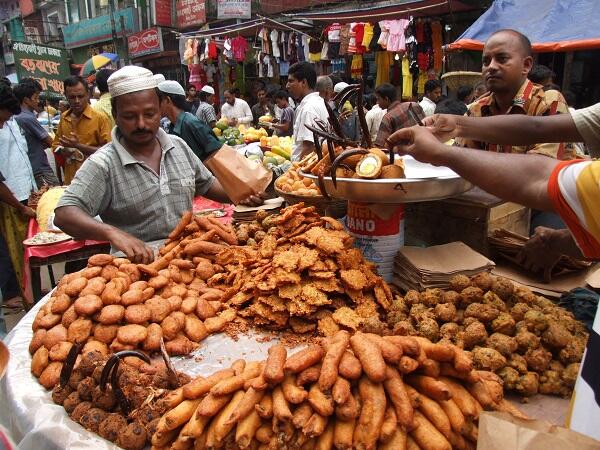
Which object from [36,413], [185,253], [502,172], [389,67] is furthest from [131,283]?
[389,67]

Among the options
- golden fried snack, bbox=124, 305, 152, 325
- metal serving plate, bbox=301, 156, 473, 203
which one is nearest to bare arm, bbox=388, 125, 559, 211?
metal serving plate, bbox=301, 156, 473, 203

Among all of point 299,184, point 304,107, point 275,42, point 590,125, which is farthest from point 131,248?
point 275,42

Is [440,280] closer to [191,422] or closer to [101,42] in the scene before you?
[191,422]

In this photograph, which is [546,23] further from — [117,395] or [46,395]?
[46,395]

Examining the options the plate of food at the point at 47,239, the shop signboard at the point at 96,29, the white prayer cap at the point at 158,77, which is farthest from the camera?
the shop signboard at the point at 96,29

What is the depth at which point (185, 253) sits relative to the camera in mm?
2518

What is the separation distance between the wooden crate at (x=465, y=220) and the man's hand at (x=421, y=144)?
2.62 ft

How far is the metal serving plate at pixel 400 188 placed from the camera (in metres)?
1.93

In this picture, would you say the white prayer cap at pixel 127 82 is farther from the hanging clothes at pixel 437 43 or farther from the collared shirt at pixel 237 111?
the collared shirt at pixel 237 111

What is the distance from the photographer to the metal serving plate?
193 centimetres

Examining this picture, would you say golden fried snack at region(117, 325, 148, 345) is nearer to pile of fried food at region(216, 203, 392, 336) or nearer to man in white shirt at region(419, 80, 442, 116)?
pile of fried food at region(216, 203, 392, 336)

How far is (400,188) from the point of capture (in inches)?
76.0

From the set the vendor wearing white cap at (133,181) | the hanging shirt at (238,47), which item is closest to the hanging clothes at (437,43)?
the hanging shirt at (238,47)

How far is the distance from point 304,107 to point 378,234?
3.48m
